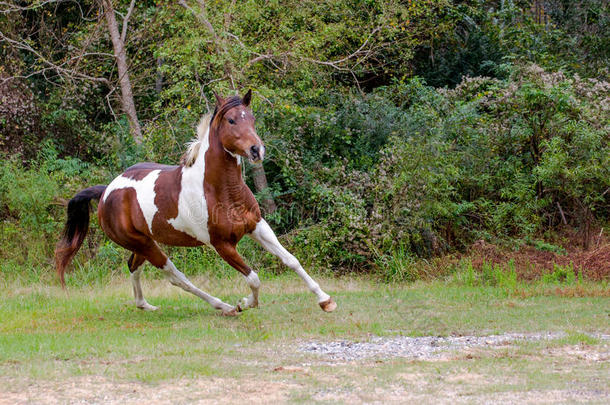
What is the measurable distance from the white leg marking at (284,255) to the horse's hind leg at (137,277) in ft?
6.16

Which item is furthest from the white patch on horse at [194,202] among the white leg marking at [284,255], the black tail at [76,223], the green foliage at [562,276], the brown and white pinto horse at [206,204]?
the green foliage at [562,276]

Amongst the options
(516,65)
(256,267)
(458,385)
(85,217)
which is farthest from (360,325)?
(516,65)

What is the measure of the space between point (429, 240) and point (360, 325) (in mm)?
5772

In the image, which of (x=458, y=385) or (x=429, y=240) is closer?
(x=458, y=385)

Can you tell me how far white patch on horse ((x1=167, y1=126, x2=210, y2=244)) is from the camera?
28.0ft

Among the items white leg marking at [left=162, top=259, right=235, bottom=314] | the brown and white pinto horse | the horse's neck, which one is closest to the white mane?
the brown and white pinto horse

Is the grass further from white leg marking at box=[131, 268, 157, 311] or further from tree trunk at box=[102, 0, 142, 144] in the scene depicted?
tree trunk at box=[102, 0, 142, 144]

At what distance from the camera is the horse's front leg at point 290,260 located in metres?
8.33

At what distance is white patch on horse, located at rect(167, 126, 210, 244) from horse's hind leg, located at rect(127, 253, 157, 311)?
1210mm

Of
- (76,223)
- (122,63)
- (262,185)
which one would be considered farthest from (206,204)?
(122,63)

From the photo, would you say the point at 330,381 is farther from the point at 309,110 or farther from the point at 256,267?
the point at 309,110

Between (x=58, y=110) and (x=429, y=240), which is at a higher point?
(x=58, y=110)

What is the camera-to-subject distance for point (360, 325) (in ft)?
27.5

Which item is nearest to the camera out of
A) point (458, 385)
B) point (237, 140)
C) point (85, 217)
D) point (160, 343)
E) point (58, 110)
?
point (458, 385)
